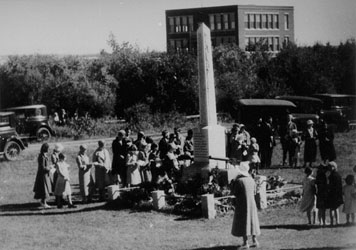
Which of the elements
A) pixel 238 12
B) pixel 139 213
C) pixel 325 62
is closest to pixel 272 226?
pixel 139 213

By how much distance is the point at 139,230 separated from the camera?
11.9 metres

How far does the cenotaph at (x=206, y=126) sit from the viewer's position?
15.5 metres

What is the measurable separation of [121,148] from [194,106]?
76.9ft

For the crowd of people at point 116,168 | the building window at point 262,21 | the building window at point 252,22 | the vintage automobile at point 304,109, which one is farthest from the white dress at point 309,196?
the building window at point 252,22

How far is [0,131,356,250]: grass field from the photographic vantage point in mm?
10227

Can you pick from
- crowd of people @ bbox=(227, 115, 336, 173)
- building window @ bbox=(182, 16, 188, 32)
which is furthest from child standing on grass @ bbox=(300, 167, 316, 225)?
building window @ bbox=(182, 16, 188, 32)

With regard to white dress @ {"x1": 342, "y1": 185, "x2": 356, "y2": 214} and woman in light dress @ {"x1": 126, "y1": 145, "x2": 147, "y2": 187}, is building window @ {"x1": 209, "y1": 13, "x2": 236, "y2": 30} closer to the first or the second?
woman in light dress @ {"x1": 126, "y1": 145, "x2": 147, "y2": 187}

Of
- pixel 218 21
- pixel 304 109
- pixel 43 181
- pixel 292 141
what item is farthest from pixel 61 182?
pixel 218 21

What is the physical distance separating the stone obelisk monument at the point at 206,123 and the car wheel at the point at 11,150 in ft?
37.7

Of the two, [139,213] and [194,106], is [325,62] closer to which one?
[194,106]

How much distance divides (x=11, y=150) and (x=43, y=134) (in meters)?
6.79

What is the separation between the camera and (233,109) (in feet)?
126

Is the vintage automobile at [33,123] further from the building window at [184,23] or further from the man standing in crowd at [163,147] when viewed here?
the building window at [184,23]

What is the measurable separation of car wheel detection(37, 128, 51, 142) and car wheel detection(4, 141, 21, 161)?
243 inches
